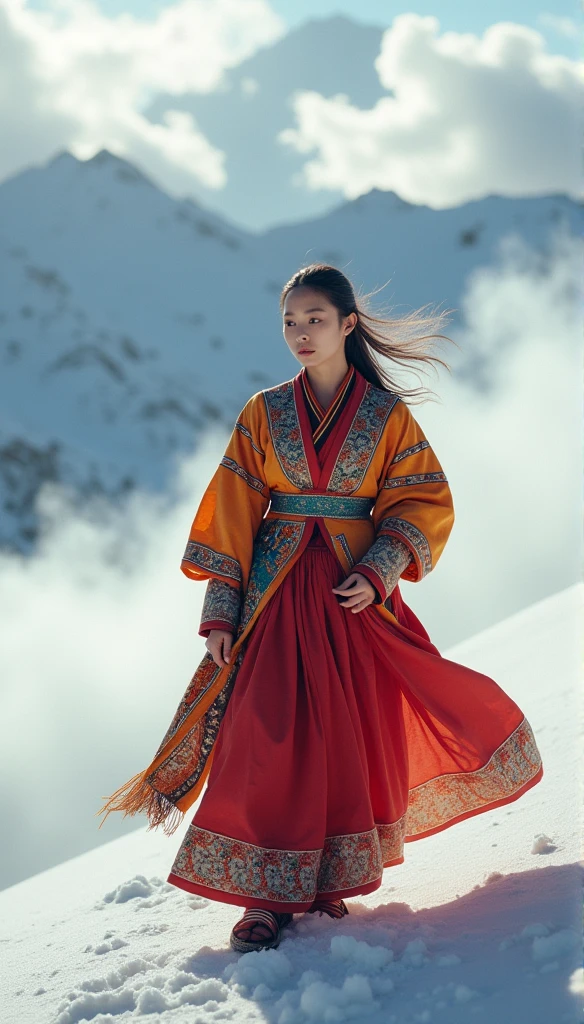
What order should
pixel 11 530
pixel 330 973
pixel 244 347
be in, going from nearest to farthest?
pixel 330 973, pixel 11 530, pixel 244 347

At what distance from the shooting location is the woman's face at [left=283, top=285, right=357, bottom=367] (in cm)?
237

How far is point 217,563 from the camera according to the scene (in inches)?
93.3

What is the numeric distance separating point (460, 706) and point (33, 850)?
17.6 metres

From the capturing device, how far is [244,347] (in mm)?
22031

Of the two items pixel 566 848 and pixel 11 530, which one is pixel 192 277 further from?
pixel 566 848

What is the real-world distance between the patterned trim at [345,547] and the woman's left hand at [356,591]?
0.09 metres

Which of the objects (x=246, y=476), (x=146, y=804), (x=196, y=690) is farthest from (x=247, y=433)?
(x=146, y=804)

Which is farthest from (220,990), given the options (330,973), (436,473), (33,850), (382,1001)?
(33,850)

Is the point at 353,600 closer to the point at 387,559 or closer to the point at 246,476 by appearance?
the point at 387,559

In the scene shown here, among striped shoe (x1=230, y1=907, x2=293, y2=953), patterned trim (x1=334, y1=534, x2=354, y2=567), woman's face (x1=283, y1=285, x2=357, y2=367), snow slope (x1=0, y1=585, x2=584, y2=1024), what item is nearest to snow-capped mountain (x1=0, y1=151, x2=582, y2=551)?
snow slope (x1=0, y1=585, x2=584, y2=1024)

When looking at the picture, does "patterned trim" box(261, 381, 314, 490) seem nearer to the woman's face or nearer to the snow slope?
the woman's face

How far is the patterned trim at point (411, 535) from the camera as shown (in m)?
2.30

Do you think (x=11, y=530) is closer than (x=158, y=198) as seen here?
Yes

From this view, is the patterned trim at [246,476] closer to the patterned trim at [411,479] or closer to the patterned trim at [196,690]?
the patterned trim at [411,479]
